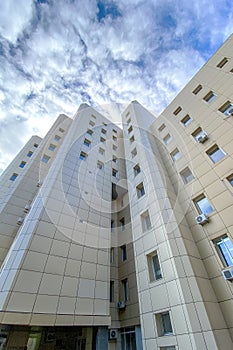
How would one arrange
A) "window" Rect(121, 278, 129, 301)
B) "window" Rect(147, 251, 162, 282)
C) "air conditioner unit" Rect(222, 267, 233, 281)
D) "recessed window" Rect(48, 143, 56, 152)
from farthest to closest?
"recessed window" Rect(48, 143, 56, 152), "window" Rect(121, 278, 129, 301), "window" Rect(147, 251, 162, 282), "air conditioner unit" Rect(222, 267, 233, 281)

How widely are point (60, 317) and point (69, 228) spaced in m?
4.83

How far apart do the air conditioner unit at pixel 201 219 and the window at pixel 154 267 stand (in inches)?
116

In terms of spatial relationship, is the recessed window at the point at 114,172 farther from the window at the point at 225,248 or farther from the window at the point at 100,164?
the window at the point at 225,248

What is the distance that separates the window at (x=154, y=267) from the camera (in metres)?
9.18

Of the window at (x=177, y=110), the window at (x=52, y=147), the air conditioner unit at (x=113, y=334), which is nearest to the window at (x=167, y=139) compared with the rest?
the window at (x=177, y=110)

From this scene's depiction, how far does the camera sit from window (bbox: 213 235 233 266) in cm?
789

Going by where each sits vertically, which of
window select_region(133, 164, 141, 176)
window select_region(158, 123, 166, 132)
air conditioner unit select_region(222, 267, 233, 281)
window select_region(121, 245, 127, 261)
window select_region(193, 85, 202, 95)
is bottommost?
air conditioner unit select_region(222, 267, 233, 281)

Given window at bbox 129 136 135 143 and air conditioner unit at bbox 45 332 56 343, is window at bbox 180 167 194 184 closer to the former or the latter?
window at bbox 129 136 135 143

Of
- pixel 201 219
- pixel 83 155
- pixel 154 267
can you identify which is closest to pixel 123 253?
pixel 154 267

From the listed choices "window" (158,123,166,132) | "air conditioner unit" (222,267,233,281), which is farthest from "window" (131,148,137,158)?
"air conditioner unit" (222,267,233,281)

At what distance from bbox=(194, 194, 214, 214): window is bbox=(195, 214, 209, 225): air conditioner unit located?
595 mm

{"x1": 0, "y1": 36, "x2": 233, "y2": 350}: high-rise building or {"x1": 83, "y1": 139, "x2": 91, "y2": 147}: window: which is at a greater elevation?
{"x1": 83, "y1": 139, "x2": 91, "y2": 147}: window

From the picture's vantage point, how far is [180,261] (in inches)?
325

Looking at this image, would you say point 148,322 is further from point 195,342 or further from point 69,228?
point 69,228
